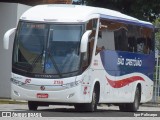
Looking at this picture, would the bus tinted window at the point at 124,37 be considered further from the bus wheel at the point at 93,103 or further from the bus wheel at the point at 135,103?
the bus wheel at the point at 135,103

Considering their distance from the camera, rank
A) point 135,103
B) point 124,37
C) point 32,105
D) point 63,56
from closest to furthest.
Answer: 1. point 63,56
2. point 32,105
3. point 124,37
4. point 135,103

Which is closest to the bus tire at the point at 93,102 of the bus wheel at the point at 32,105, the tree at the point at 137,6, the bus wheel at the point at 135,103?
the bus wheel at the point at 32,105

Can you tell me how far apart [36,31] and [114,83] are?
423 centimetres

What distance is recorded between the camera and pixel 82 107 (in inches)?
947

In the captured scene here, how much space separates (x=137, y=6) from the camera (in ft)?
149

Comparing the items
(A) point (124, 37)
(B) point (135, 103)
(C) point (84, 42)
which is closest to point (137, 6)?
(B) point (135, 103)

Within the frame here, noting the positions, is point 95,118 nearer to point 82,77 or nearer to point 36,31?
point 82,77

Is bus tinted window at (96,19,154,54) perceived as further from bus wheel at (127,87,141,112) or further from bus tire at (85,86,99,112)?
bus wheel at (127,87,141,112)

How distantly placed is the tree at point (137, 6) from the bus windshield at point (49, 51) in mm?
22427

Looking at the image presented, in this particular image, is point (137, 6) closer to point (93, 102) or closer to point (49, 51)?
point (93, 102)

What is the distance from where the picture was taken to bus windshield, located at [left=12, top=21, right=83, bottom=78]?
2269cm

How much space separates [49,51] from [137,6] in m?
23.2

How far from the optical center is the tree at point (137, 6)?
4500 centimetres

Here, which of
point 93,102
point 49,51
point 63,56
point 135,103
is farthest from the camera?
point 135,103
